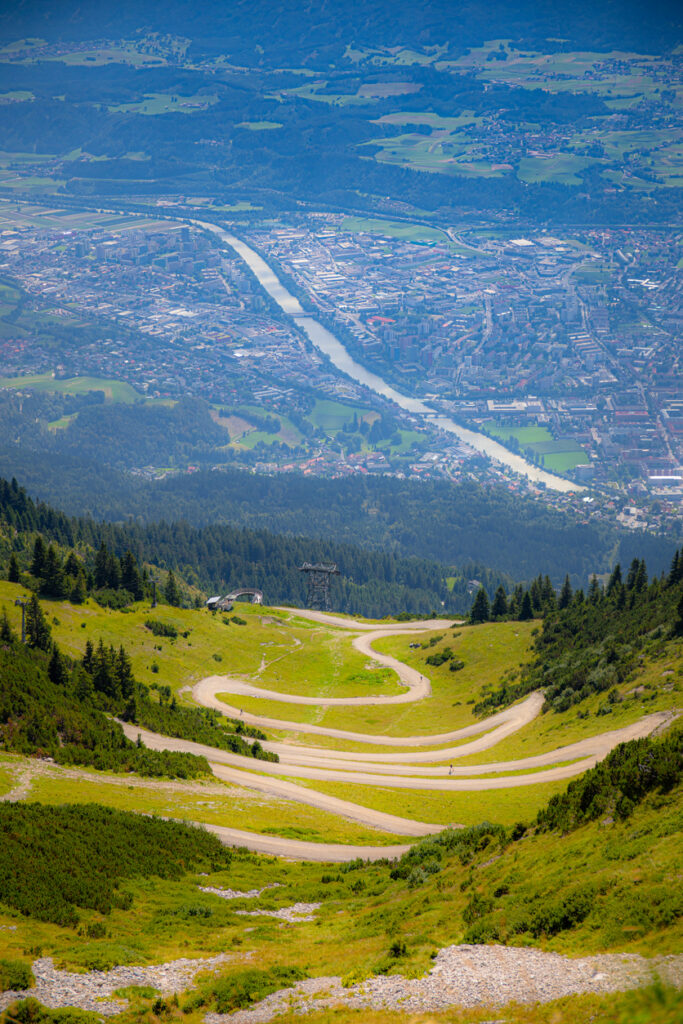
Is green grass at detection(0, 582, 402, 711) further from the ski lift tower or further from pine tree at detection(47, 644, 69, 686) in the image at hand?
the ski lift tower

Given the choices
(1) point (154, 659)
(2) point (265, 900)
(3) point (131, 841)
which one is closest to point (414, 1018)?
(2) point (265, 900)

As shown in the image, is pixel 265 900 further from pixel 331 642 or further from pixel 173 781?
pixel 331 642

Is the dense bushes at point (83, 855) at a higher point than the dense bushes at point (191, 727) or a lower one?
higher

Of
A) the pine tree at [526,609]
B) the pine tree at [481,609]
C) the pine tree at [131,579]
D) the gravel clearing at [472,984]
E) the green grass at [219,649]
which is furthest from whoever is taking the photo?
the pine tree at [481,609]

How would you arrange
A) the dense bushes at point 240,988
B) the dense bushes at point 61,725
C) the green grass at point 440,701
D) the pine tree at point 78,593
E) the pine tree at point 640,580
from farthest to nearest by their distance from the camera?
the pine tree at point 78,593, the pine tree at point 640,580, the green grass at point 440,701, the dense bushes at point 61,725, the dense bushes at point 240,988

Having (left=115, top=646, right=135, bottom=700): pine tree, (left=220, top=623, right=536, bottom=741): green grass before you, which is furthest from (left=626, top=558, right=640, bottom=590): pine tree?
(left=115, top=646, right=135, bottom=700): pine tree

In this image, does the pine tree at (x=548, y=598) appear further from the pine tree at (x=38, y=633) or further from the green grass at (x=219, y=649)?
the pine tree at (x=38, y=633)

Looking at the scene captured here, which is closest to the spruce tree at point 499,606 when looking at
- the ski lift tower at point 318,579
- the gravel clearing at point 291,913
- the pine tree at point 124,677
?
the ski lift tower at point 318,579
